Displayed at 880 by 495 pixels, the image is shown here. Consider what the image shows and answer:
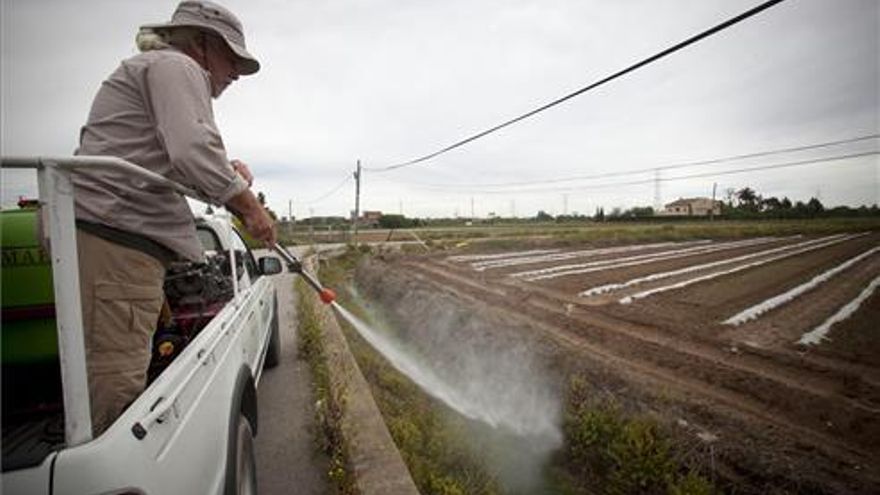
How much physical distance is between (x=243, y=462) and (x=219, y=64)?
2079 millimetres

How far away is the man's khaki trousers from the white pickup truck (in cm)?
13

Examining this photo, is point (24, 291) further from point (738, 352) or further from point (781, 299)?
point (781, 299)

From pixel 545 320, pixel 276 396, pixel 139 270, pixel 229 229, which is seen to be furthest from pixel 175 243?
pixel 545 320

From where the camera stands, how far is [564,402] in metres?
6.51

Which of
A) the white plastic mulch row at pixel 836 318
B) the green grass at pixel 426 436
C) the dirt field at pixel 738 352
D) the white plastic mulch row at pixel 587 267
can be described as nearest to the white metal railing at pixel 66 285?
the green grass at pixel 426 436

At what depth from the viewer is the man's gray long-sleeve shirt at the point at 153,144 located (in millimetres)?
1923

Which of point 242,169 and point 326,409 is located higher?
point 242,169

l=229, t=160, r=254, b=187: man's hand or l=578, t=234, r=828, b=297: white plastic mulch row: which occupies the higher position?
l=229, t=160, r=254, b=187: man's hand

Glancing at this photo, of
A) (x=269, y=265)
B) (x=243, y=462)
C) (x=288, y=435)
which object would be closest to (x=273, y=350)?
(x=269, y=265)

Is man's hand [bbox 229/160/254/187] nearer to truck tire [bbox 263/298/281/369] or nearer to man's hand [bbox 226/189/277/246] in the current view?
man's hand [bbox 226/189/277/246]

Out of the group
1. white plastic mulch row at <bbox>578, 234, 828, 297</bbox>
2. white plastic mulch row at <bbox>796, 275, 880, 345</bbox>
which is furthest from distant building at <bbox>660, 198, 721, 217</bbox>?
white plastic mulch row at <bbox>796, 275, 880, 345</bbox>

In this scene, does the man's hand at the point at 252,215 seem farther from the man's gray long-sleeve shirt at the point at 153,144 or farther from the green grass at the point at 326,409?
the green grass at the point at 326,409

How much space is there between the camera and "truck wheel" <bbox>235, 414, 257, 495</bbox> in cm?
244

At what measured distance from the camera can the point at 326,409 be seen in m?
4.45
